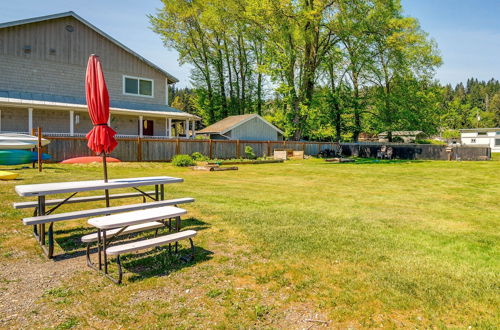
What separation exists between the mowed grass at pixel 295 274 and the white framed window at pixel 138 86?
20.3 m

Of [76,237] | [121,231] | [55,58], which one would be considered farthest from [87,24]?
[121,231]

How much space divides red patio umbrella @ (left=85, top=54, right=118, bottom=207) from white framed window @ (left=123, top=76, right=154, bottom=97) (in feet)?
74.6

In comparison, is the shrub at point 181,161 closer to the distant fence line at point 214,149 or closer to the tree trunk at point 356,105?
the distant fence line at point 214,149

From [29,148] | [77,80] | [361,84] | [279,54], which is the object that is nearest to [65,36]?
[77,80]

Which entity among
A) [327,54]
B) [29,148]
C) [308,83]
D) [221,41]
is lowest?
[29,148]

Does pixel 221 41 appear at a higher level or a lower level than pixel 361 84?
higher

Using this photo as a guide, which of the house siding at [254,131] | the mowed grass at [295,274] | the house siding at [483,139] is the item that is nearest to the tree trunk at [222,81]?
the house siding at [254,131]

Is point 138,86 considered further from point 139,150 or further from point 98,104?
point 98,104

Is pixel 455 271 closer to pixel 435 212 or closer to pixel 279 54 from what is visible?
pixel 435 212

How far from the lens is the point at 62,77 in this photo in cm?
2344

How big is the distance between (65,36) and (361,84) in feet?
108

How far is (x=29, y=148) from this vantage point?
1767 centimetres

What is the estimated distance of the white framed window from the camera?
26.4m

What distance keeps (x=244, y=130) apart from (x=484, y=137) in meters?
46.7
